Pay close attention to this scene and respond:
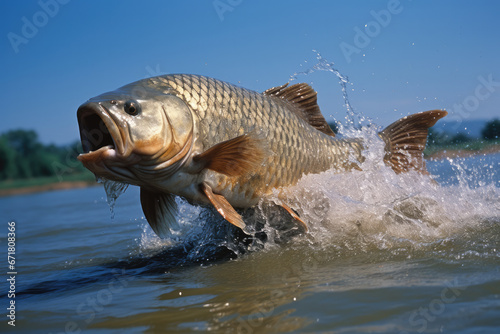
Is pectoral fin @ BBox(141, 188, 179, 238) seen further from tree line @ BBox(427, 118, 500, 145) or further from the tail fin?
tree line @ BBox(427, 118, 500, 145)

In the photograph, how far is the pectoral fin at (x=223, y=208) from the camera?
12.3ft

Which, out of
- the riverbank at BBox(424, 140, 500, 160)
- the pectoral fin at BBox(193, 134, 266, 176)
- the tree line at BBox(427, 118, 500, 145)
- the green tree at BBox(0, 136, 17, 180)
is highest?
the green tree at BBox(0, 136, 17, 180)

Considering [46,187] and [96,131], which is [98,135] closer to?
[96,131]

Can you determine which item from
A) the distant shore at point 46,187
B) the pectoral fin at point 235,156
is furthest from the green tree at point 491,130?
the distant shore at point 46,187

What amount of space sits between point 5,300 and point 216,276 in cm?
→ 153

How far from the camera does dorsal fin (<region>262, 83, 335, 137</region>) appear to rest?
4.80m

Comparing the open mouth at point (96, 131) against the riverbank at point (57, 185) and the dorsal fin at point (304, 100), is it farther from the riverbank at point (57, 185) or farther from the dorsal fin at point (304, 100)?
the riverbank at point (57, 185)

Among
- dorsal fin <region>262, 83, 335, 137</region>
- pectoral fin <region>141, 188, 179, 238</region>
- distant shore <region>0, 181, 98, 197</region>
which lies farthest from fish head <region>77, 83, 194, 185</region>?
distant shore <region>0, 181, 98, 197</region>

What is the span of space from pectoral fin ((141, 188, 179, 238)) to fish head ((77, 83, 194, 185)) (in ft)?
1.47

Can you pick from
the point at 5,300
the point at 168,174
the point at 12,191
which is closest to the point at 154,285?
the point at 168,174

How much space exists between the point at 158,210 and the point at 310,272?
1.46 m

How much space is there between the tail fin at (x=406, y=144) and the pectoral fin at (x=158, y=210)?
2.34 meters

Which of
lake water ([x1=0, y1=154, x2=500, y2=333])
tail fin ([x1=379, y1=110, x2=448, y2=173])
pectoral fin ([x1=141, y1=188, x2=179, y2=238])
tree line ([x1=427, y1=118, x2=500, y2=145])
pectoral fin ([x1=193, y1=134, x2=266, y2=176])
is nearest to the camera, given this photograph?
lake water ([x1=0, y1=154, x2=500, y2=333])

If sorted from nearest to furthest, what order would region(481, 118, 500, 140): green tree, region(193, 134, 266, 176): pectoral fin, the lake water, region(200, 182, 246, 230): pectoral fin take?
the lake water
region(193, 134, 266, 176): pectoral fin
region(200, 182, 246, 230): pectoral fin
region(481, 118, 500, 140): green tree
